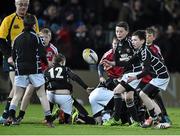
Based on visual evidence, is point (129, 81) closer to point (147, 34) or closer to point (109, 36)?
point (147, 34)

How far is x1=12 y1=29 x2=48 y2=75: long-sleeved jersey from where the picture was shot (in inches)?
538

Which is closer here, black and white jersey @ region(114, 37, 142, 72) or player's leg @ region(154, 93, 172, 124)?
black and white jersey @ region(114, 37, 142, 72)

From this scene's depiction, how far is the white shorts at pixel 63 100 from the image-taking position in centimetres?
1494

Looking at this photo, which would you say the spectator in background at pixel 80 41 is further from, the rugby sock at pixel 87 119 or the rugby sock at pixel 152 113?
the rugby sock at pixel 152 113

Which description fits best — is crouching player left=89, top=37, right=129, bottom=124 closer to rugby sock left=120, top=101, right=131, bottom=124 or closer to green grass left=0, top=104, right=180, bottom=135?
rugby sock left=120, top=101, right=131, bottom=124

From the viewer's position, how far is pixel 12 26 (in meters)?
14.6

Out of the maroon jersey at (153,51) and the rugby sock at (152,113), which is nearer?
the rugby sock at (152,113)

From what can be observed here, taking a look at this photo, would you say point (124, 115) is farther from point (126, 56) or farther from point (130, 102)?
point (126, 56)

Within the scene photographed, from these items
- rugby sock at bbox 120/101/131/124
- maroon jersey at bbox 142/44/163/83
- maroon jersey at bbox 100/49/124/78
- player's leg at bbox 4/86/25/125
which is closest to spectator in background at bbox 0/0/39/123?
player's leg at bbox 4/86/25/125

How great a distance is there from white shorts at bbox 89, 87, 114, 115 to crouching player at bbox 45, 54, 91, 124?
0.56 m

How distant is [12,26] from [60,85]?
151 centimetres

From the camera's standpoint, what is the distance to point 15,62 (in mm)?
13836

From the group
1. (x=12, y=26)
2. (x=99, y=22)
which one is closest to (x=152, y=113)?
(x=12, y=26)

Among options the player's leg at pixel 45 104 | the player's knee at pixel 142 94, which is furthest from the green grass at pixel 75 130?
the player's knee at pixel 142 94
